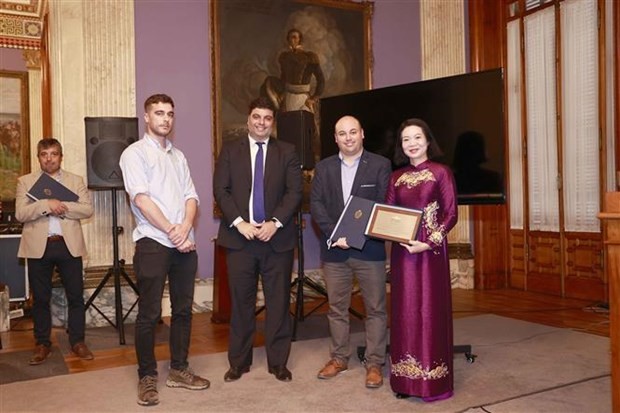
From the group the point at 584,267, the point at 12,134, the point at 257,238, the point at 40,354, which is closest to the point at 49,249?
the point at 40,354

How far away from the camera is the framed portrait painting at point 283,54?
5.93 metres

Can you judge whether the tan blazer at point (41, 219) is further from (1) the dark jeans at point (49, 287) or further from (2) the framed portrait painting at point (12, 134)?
(2) the framed portrait painting at point (12, 134)

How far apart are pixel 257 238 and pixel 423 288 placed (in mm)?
1008

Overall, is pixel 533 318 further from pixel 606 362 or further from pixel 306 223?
pixel 306 223

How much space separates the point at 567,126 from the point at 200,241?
393 centimetres

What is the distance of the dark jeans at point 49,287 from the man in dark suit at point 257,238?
1315 millimetres

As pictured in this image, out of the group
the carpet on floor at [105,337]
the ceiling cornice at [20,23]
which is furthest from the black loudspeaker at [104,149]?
the ceiling cornice at [20,23]

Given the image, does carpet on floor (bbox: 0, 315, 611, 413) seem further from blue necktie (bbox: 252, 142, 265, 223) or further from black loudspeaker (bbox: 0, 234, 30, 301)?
black loudspeaker (bbox: 0, 234, 30, 301)

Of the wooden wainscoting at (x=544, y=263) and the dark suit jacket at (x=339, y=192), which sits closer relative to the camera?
the dark suit jacket at (x=339, y=192)

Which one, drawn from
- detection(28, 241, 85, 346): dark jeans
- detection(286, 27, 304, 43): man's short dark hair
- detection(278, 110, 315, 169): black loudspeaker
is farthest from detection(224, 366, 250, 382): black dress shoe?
detection(286, 27, 304, 43): man's short dark hair

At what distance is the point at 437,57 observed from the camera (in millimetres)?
7098

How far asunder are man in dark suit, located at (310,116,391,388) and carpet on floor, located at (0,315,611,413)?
18 centimetres

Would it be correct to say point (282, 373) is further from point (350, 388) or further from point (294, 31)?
point (294, 31)

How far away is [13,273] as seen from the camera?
6.52 m
